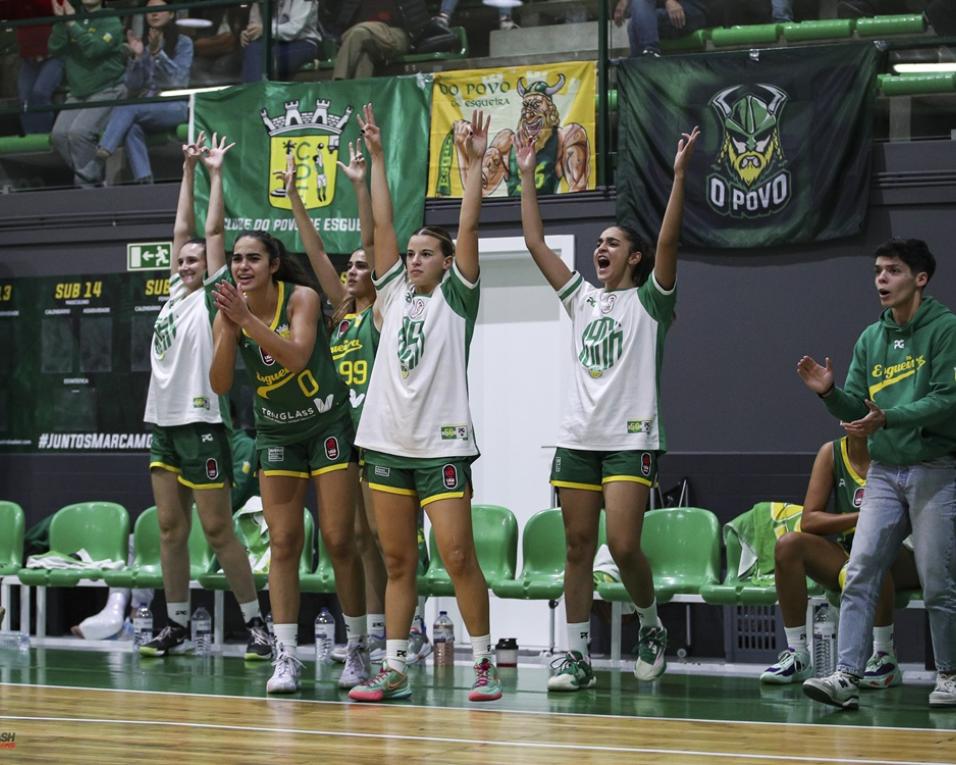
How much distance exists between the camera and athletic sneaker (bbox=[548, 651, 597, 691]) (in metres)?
6.84

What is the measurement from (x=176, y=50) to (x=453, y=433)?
5.94m

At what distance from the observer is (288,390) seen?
664 cm

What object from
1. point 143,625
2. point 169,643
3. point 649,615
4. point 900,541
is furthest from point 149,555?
point 900,541

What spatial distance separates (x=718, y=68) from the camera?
945cm

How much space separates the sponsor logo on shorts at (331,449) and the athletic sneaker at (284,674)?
0.90 metres

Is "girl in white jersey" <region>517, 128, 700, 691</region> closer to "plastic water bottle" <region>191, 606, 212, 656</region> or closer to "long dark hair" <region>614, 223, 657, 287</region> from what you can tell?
"long dark hair" <region>614, 223, 657, 287</region>

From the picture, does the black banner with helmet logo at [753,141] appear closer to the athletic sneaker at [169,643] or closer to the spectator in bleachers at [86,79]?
the athletic sneaker at [169,643]

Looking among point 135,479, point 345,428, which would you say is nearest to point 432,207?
point 135,479

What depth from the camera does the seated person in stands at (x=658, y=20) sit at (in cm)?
983

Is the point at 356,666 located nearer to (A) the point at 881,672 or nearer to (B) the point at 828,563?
(B) the point at 828,563

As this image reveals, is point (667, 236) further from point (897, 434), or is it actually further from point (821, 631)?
point (821, 631)

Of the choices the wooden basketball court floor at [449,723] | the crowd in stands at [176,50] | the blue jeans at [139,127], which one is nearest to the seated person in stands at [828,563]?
the wooden basketball court floor at [449,723]

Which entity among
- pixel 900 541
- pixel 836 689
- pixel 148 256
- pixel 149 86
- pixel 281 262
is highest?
pixel 149 86

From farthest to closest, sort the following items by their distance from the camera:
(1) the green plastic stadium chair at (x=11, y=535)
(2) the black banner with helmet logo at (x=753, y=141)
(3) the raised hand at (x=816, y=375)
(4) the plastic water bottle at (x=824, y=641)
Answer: (1) the green plastic stadium chair at (x=11, y=535) → (2) the black banner with helmet logo at (x=753, y=141) → (4) the plastic water bottle at (x=824, y=641) → (3) the raised hand at (x=816, y=375)
